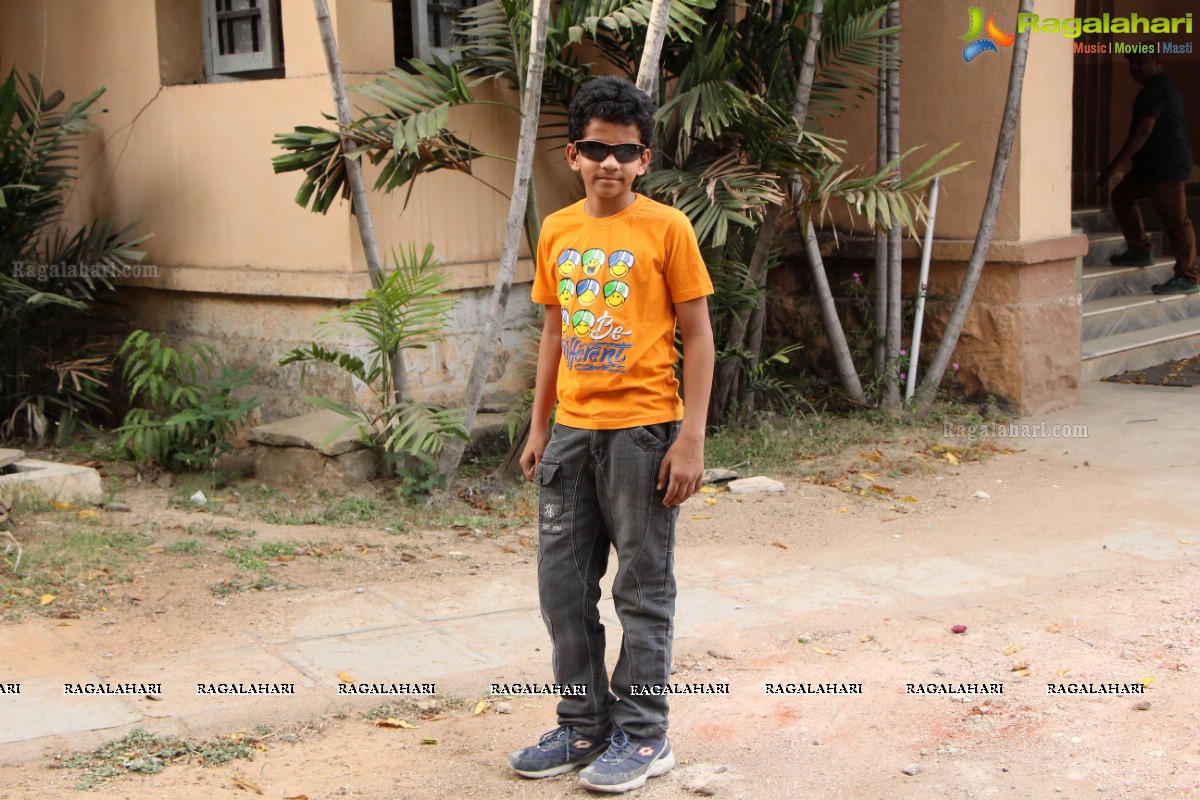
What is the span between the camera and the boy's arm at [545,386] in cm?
349

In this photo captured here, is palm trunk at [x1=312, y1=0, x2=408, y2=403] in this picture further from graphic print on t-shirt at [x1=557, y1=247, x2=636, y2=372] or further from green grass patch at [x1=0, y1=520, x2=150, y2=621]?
graphic print on t-shirt at [x1=557, y1=247, x2=636, y2=372]

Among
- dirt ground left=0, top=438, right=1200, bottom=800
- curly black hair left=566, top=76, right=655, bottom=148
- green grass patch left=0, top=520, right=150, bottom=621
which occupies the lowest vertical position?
dirt ground left=0, top=438, right=1200, bottom=800

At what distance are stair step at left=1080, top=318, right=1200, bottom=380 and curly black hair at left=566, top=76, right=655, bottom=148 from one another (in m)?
6.37

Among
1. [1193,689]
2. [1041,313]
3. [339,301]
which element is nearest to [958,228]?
[1041,313]

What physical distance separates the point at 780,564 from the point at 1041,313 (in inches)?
139

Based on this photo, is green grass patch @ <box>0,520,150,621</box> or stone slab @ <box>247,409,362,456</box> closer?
green grass patch @ <box>0,520,150,621</box>

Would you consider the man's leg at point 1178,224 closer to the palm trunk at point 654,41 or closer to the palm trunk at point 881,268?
the palm trunk at point 881,268

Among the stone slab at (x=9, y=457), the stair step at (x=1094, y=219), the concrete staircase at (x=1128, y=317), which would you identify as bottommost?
the stone slab at (x=9, y=457)

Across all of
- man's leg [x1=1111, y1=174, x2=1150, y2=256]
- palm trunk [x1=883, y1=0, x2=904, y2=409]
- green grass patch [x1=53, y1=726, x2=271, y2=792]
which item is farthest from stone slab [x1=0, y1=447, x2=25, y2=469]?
man's leg [x1=1111, y1=174, x2=1150, y2=256]

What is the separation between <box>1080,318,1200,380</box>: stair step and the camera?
355 inches

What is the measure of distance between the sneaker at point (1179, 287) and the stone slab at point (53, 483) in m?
8.04

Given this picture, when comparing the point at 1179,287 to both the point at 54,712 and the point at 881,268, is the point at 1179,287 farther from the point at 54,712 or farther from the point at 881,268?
the point at 54,712

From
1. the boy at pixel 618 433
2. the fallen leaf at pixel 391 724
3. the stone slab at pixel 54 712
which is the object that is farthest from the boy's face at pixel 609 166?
the stone slab at pixel 54 712

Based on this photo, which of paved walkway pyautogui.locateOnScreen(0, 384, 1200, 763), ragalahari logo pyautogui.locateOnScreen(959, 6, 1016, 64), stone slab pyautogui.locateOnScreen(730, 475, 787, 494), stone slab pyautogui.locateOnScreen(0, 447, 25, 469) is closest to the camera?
paved walkway pyautogui.locateOnScreen(0, 384, 1200, 763)
